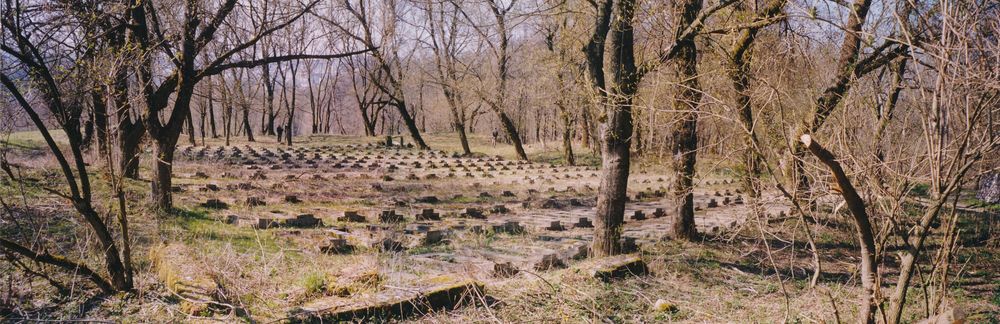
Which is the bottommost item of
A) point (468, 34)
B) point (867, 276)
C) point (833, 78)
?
point (867, 276)

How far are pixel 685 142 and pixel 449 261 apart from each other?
3450mm

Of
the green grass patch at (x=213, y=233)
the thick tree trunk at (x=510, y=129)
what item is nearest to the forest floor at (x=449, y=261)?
the green grass patch at (x=213, y=233)

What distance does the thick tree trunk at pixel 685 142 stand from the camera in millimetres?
6711

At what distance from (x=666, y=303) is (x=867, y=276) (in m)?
1.71

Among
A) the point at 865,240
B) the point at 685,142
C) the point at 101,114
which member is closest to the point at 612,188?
the point at 685,142

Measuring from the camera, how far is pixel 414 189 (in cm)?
1359

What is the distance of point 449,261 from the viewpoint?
629 centimetres

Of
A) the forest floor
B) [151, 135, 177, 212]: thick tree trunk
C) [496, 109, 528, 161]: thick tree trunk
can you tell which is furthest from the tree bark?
[496, 109, 528, 161]: thick tree trunk

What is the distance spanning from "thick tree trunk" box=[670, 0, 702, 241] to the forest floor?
32 cm

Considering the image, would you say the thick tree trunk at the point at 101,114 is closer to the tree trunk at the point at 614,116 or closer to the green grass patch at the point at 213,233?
the green grass patch at the point at 213,233

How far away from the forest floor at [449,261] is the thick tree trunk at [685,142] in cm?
32

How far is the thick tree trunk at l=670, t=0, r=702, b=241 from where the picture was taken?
22.0ft

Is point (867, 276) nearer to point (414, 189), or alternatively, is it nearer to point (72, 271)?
point (72, 271)

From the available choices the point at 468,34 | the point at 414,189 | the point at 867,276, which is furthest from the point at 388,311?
the point at 468,34
